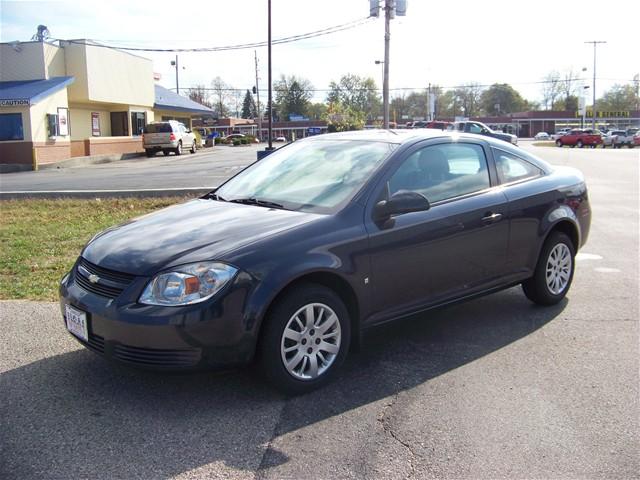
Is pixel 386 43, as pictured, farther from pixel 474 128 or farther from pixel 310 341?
pixel 310 341

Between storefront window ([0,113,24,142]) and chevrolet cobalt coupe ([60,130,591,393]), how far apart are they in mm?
24449

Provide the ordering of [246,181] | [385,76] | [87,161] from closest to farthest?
1. [246,181]
2. [385,76]
3. [87,161]

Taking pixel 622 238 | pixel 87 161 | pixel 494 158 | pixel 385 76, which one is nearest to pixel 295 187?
pixel 494 158

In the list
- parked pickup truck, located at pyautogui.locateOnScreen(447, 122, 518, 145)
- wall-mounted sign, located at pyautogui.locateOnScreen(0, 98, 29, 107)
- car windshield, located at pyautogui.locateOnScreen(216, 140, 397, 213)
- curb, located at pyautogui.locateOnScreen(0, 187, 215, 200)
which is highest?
wall-mounted sign, located at pyautogui.locateOnScreen(0, 98, 29, 107)

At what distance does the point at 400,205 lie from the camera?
13.6ft

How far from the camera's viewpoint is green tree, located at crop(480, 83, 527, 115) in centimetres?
11962

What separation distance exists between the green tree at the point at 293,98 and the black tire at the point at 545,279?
366 ft

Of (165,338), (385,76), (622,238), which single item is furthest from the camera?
(385,76)

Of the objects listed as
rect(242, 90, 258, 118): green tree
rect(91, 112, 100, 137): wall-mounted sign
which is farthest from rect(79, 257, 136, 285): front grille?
rect(242, 90, 258, 118): green tree

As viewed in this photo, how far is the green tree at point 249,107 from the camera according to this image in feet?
421

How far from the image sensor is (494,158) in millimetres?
5254

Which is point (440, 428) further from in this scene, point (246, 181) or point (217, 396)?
point (246, 181)

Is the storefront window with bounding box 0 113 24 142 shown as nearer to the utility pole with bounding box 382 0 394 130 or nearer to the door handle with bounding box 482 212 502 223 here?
the utility pole with bounding box 382 0 394 130

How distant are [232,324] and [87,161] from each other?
28.4 meters
